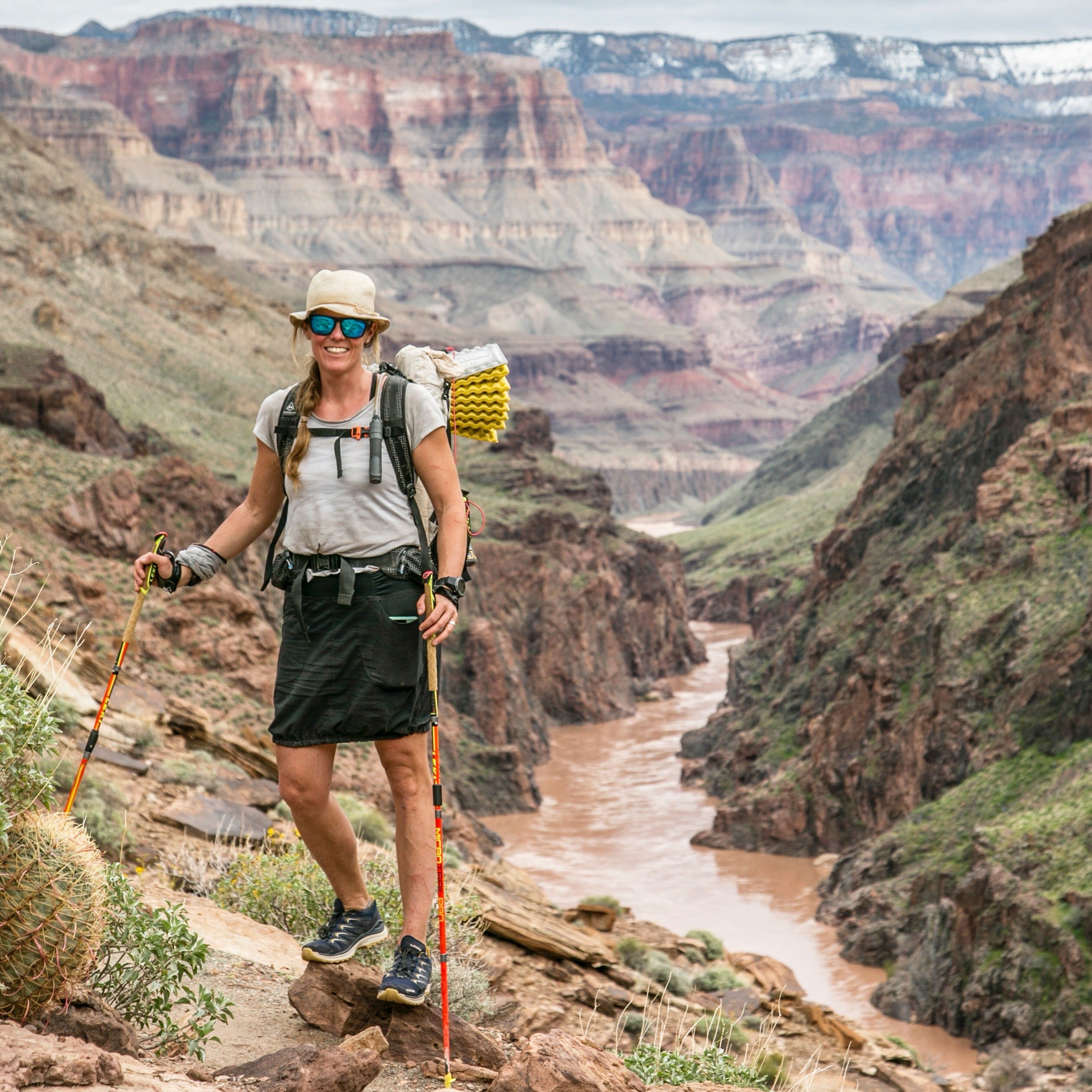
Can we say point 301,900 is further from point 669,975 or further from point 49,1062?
point 669,975

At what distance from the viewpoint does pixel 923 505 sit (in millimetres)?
48469

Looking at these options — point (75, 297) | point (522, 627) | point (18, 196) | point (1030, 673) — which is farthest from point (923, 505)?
point (18, 196)

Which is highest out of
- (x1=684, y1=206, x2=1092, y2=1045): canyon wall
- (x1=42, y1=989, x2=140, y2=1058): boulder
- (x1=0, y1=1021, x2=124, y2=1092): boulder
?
(x1=0, y1=1021, x2=124, y2=1092): boulder

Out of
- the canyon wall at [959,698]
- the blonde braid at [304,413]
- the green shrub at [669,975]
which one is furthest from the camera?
the canyon wall at [959,698]

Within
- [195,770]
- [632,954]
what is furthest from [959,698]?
[195,770]

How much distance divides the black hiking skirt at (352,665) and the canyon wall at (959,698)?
58.2ft

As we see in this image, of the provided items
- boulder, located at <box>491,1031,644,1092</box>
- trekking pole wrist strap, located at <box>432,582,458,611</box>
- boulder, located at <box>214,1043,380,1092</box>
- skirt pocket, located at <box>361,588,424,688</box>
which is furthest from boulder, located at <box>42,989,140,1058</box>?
trekking pole wrist strap, located at <box>432,582,458,611</box>

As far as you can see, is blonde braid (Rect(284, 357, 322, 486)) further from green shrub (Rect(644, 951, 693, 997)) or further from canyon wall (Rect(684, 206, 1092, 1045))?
canyon wall (Rect(684, 206, 1092, 1045))

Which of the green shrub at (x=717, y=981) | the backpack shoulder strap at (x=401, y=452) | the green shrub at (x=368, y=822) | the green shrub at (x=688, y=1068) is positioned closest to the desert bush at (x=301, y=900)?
the green shrub at (x=688, y=1068)

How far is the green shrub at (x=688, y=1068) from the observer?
8.20m

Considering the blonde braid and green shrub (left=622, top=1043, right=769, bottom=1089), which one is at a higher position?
Result: the blonde braid

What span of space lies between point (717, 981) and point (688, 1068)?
337 inches

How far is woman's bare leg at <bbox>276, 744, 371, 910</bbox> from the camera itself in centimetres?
724

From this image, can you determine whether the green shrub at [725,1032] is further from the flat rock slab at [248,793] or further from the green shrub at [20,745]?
the green shrub at [20,745]
